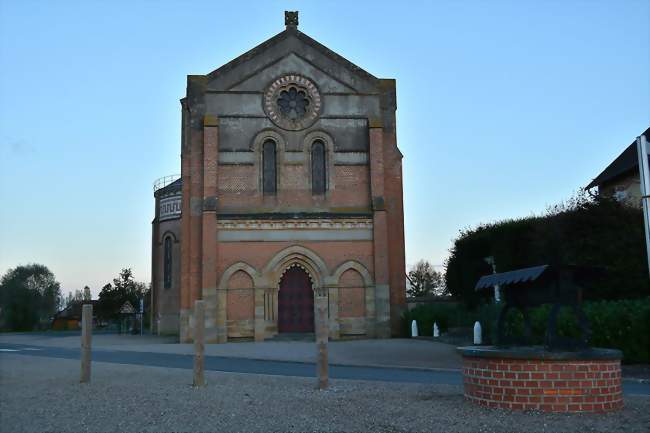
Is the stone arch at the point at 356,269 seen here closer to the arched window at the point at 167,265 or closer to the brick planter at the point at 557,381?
the arched window at the point at 167,265

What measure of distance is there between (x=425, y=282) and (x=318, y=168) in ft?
164

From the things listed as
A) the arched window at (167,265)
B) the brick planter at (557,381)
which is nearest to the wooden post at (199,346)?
the brick planter at (557,381)

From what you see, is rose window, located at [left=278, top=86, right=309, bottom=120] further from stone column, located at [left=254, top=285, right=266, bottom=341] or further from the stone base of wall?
the stone base of wall

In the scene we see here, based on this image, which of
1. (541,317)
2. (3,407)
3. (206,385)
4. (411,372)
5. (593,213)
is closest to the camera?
(3,407)

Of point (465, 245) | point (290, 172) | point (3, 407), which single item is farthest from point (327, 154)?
point (3, 407)

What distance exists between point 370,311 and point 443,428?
2256 cm

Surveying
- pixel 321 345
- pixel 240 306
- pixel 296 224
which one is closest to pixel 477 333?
pixel 296 224

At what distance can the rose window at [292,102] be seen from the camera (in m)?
31.9

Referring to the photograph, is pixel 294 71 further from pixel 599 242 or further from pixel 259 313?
pixel 599 242

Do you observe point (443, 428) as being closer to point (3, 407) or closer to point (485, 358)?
point (485, 358)

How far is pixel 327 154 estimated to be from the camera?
105 feet

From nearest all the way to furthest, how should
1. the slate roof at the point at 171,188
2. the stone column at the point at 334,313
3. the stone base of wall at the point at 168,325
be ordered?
the stone column at the point at 334,313 → the stone base of wall at the point at 168,325 → the slate roof at the point at 171,188

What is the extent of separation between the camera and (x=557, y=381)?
29.6 ft

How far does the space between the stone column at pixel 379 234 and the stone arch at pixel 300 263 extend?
2513mm
